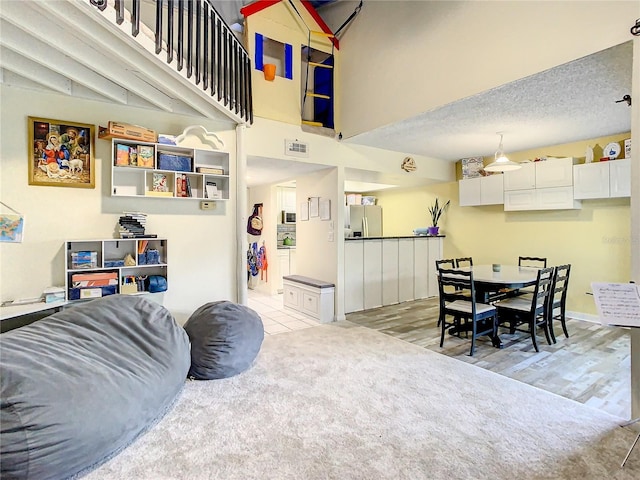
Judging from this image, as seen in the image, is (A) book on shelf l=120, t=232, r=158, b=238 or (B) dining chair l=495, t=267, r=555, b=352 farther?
(B) dining chair l=495, t=267, r=555, b=352

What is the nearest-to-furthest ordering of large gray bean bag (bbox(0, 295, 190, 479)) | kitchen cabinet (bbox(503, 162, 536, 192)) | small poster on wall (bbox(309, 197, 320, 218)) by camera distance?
1. large gray bean bag (bbox(0, 295, 190, 479))
2. kitchen cabinet (bbox(503, 162, 536, 192))
3. small poster on wall (bbox(309, 197, 320, 218))

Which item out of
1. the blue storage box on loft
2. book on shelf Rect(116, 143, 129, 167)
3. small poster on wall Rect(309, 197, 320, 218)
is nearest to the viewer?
book on shelf Rect(116, 143, 129, 167)

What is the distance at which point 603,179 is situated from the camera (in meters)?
4.57

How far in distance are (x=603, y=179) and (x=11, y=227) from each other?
259 inches

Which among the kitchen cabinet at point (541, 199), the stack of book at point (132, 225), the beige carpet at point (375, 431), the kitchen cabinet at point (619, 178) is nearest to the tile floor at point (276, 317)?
the beige carpet at point (375, 431)

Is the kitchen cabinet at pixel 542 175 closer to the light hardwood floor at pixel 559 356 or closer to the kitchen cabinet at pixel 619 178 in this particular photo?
the kitchen cabinet at pixel 619 178

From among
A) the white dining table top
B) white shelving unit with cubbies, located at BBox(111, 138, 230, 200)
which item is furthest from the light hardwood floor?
white shelving unit with cubbies, located at BBox(111, 138, 230, 200)

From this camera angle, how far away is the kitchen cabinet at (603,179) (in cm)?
441

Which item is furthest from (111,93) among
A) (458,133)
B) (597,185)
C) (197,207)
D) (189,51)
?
(597,185)

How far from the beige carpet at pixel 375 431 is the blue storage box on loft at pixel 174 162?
6.89 ft

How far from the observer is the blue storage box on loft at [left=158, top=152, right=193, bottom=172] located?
3.47 m

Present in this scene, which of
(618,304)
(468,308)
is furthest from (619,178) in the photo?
(618,304)

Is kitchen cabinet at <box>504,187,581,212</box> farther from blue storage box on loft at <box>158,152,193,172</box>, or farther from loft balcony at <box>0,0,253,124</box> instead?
blue storage box on loft at <box>158,152,193,172</box>

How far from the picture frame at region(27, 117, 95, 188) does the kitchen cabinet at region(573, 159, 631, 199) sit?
19.7 ft
